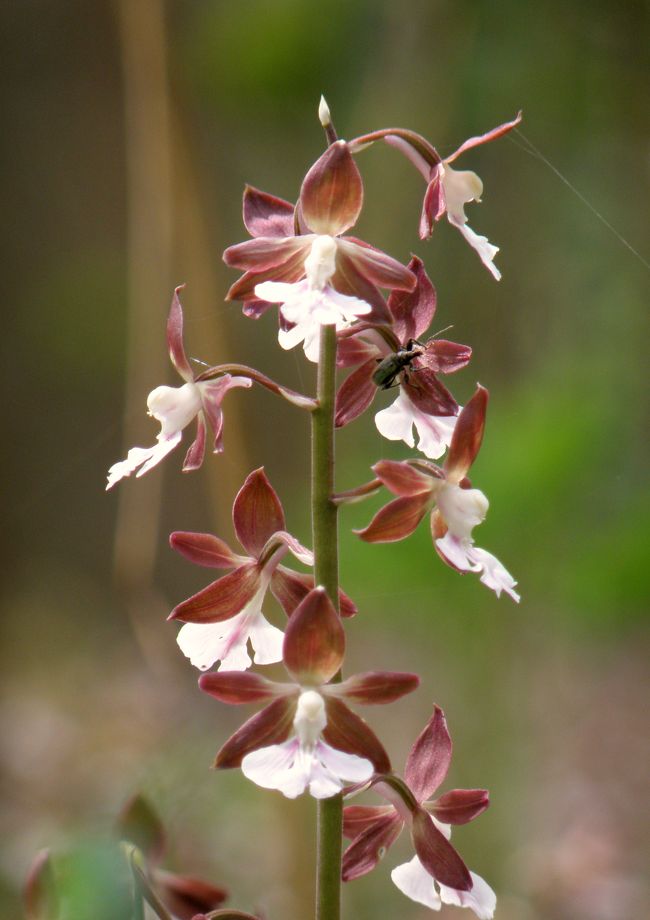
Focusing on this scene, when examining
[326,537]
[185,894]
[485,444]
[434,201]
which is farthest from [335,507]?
[485,444]

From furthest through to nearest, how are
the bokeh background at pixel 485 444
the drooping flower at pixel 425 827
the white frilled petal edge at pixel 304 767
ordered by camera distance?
1. the bokeh background at pixel 485 444
2. the drooping flower at pixel 425 827
3. the white frilled petal edge at pixel 304 767

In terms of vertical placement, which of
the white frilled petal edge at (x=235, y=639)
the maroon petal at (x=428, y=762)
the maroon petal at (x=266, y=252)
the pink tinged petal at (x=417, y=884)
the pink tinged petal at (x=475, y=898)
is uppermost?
the maroon petal at (x=266, y=252)

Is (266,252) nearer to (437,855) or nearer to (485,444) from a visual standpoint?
(437,855)

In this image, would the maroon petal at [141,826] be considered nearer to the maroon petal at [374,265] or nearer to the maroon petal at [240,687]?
the maroon petal at [240,687]

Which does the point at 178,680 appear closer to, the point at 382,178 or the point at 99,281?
the point at 99,281

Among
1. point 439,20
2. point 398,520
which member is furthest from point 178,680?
point 398,520

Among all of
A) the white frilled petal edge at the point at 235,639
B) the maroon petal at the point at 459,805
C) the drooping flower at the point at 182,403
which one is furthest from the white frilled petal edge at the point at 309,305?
the maroon petal at the point at 459,805
